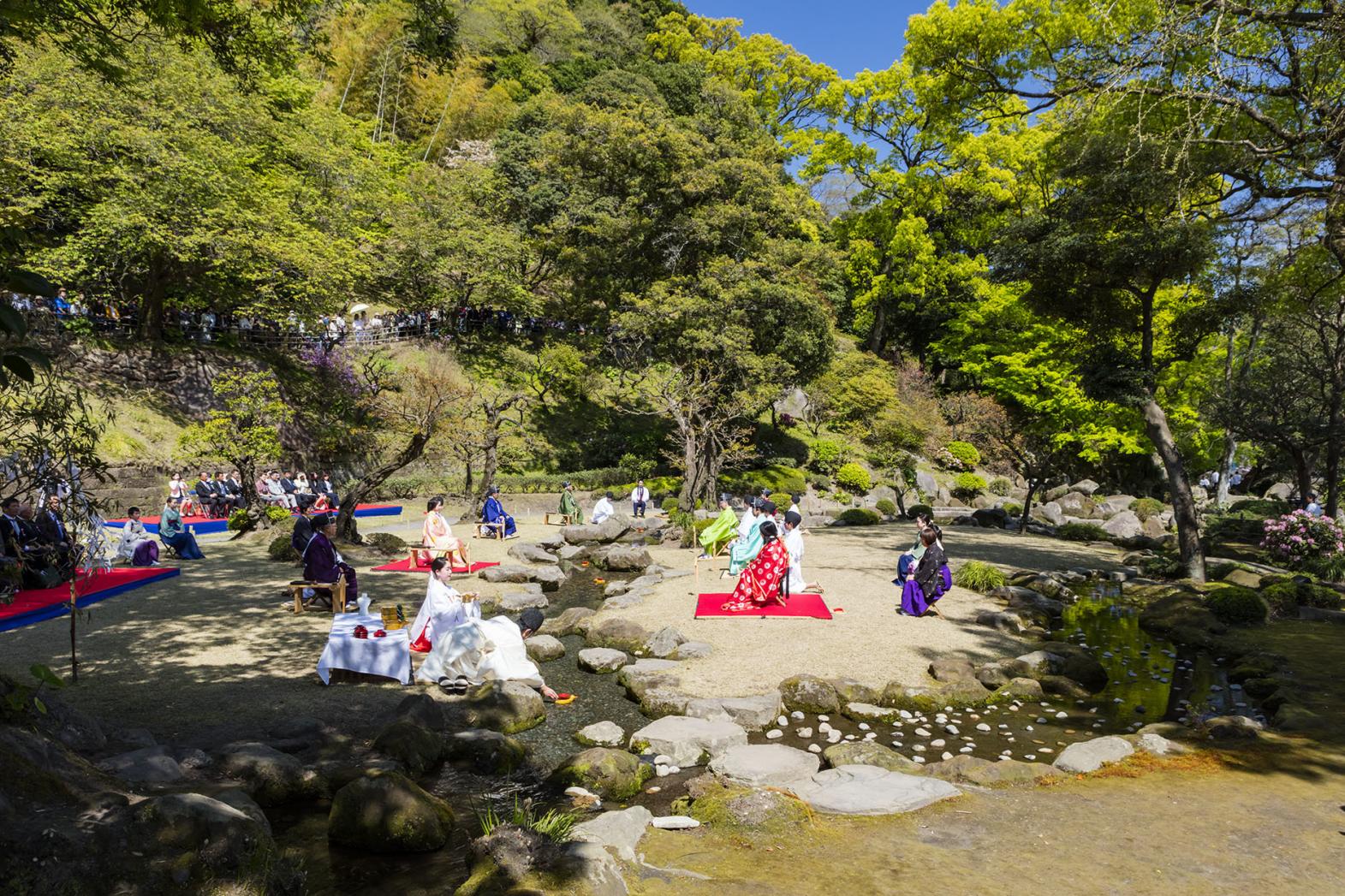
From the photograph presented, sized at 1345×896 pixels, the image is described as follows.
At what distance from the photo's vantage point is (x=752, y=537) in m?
13.2

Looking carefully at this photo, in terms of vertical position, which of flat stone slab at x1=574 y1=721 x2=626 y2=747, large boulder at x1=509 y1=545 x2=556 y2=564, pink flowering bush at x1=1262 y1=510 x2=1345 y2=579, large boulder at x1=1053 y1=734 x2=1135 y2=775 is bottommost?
flat stone slab at x1=574 y1=721 x2=626 y2=747

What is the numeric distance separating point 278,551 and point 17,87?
17.3 metres

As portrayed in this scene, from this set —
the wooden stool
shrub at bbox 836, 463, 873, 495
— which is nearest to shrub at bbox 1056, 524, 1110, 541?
shrub at bbox 836, 463, 873, 495

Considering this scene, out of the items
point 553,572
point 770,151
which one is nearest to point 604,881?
point 553,572

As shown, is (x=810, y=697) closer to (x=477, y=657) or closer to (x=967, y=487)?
(x=477, y=657)

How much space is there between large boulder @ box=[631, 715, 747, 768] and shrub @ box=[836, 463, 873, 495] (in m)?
24.9

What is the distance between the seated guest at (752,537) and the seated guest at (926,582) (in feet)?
8.32

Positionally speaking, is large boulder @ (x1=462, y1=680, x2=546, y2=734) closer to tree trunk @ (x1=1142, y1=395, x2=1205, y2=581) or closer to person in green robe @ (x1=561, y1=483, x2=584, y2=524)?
tree trunk @ (x1=1142, y1=395, x2=1205, y2=581)

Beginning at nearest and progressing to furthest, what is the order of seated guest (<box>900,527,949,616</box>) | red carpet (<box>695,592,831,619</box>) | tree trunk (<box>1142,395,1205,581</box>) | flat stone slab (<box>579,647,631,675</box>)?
flat stone slab (<box>579,647,631,675</box>) → red carpet (<box>695,592,831,619</box>) → seated guest (<box>900,527,949,616</box>) → tree trunk (<box>1142,395,1205,581</box>)

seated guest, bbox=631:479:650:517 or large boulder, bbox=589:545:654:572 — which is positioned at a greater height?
seated guest, bbox=631:479:650:517

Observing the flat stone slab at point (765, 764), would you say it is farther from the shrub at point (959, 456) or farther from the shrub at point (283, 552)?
the shrub at point (959, 456)

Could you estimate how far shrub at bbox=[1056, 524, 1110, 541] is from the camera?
74.3 ft

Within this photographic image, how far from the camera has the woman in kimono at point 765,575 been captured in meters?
12.5

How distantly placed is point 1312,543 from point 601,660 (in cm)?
1581
